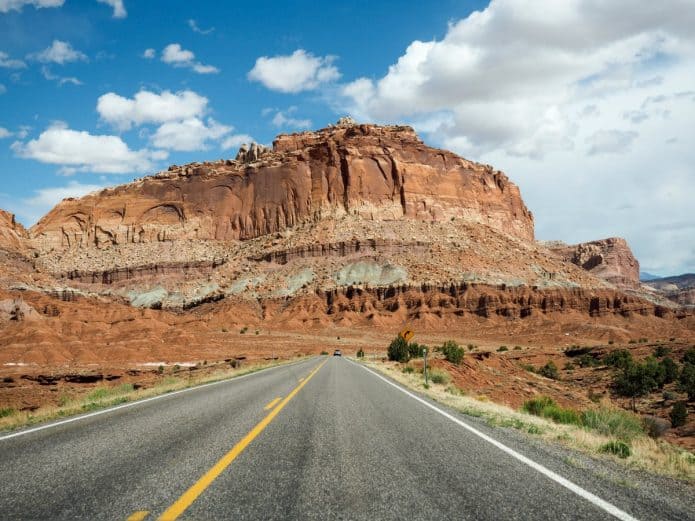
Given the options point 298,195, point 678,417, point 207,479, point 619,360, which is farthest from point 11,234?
point 207,479

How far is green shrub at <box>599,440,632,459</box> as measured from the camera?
6.82 metres

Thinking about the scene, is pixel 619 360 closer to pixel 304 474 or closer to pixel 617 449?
pixel 617 449

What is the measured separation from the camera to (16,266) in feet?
306

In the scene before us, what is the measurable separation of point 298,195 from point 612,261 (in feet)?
430

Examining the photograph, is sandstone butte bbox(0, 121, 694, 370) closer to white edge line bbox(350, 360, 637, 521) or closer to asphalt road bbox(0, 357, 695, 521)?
asphalt road bbox(0, 357, 695, 521)

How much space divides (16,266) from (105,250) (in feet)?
91.5

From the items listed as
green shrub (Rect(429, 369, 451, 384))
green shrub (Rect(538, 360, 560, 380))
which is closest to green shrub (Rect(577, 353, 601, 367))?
green shrub (Rect(538, 360, 560, 380))

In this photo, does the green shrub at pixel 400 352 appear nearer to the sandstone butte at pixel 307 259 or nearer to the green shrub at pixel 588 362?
the green shrub at pixel 588 362

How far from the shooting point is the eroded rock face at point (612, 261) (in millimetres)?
174500

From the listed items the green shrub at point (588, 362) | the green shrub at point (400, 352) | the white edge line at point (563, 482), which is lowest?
the green shrub at point (588, 362)

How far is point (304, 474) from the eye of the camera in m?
5.21

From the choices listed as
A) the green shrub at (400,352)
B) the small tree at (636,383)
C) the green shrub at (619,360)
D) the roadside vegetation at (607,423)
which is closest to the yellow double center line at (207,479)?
the roadside vegetation at (607,423)

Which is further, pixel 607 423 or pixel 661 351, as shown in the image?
pixel 661 351

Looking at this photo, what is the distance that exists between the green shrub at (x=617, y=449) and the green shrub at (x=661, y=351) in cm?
4155
